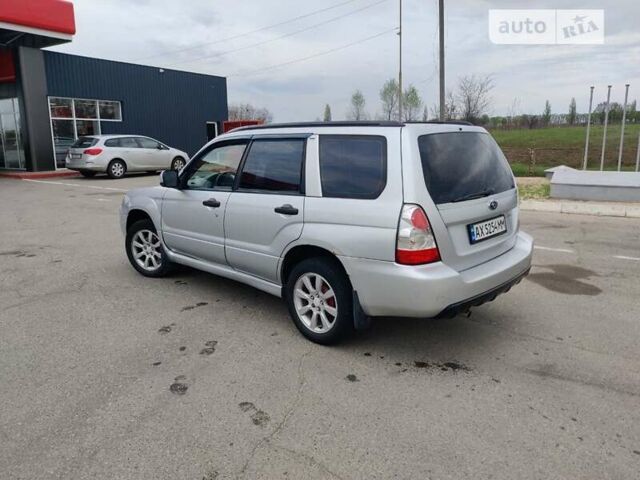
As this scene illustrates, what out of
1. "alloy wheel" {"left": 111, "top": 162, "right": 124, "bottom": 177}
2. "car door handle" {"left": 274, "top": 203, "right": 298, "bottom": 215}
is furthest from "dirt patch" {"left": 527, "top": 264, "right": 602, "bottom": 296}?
"alloy wheel" {"left": 111, "top": 162, "right": 124, "bottom": 177}

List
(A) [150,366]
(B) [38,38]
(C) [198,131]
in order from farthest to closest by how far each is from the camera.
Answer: (C) [198,131] → (B) [38,38] → (A) [150,366]

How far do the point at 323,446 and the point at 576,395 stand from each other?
1665 mm

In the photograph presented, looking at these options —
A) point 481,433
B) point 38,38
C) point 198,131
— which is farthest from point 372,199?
point 198,131

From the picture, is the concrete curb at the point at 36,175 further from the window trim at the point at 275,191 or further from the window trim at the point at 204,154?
the window trim at the point at 275,191

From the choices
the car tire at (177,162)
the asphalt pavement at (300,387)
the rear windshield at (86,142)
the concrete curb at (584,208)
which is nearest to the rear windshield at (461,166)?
the asphalt pavement at (300,387)

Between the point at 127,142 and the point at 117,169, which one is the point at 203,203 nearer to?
the point at 117,169

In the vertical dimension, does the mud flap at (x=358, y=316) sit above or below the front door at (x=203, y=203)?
below

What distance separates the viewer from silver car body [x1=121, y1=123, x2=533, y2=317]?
11.2ft

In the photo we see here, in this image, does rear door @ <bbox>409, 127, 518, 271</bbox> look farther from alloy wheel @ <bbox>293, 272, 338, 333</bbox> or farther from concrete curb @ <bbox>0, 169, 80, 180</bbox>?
concrete curb @ <bbox>0, 169, 80, 180</bbox>

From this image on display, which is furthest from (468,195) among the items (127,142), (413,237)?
(127,142)

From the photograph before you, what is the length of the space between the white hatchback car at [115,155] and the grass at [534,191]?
36.9ft

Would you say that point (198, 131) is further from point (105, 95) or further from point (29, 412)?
point (29, 412)

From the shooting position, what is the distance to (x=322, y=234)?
374cm

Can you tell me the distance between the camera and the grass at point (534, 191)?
40.2ft
